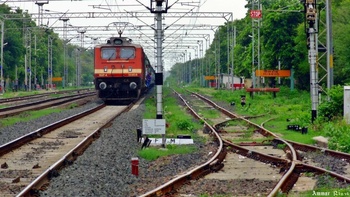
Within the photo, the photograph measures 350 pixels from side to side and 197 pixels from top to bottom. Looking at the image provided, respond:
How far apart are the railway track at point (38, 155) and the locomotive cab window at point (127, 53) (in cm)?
1465

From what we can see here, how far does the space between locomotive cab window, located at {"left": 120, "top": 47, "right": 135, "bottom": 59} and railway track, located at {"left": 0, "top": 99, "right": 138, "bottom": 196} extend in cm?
1465

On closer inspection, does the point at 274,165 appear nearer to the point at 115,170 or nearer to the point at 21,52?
the point at 115,170

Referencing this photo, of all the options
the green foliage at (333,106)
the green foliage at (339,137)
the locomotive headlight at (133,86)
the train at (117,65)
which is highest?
the train at (117,65)

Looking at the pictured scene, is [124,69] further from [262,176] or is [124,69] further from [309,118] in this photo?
[262,176]

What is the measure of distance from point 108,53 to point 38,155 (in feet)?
77.7

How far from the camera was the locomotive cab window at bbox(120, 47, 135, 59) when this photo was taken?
126 feet

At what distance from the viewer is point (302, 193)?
10.1 m

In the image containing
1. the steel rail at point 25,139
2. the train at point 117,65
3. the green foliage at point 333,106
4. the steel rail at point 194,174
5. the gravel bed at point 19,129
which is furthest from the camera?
the train at point 117,65

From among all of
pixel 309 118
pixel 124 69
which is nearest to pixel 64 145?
pixel 309 118

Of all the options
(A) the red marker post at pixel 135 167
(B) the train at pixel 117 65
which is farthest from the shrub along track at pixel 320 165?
(B) the train at pixel 117 65

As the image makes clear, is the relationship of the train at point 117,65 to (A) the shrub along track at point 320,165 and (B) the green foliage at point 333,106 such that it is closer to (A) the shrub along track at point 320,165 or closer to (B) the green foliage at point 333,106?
(B) the green foliage at point 333,106

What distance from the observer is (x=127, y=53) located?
38.6 meters

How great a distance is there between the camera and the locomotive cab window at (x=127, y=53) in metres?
38.5

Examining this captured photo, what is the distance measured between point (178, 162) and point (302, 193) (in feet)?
14.4
